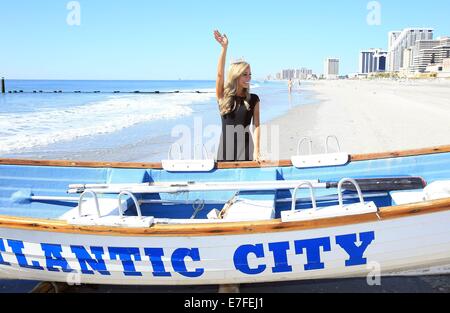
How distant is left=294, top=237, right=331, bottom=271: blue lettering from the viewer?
10.2ft

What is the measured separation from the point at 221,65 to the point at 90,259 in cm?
230

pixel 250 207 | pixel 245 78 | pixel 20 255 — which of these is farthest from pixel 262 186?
pixel 20 255

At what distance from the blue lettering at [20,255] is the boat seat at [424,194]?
3.34 metres

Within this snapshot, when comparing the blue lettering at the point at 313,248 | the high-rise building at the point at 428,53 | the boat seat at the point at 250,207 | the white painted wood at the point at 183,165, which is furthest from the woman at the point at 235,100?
the high-rise building at the point at 428,53

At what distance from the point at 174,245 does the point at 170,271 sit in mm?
262

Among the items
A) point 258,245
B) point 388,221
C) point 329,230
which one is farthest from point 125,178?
point 388,221

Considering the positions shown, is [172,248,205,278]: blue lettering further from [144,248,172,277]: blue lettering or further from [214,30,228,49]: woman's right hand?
[214,30,228,49]: woman's right hand

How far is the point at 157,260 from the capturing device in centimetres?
327

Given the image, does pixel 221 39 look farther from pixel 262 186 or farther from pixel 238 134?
pixel 262 186

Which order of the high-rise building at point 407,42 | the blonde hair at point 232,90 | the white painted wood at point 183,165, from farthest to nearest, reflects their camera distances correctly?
the high-rise building at point 407,42 < the white painted wood at point 183,165 < the blonde hair at point 232,90

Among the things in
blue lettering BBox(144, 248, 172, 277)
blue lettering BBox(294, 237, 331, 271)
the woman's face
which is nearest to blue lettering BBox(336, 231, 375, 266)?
blue lettering BBox(294, 237, 331, 271)

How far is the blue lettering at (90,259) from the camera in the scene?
330cm

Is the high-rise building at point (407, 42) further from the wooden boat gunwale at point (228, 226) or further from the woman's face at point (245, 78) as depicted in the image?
the wooden boat gunwale at point (228, 226)

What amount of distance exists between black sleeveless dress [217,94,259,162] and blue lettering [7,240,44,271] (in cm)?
222
